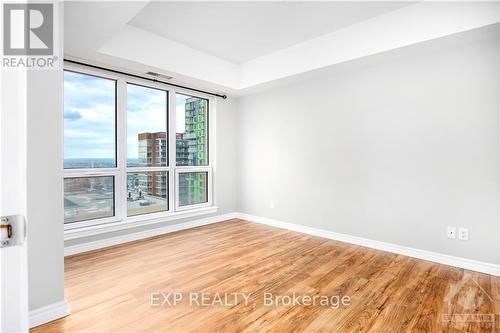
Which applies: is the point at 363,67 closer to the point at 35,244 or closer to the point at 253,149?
the point at 253,149

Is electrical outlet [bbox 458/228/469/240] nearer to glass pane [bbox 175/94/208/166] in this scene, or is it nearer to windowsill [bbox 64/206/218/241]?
windowsill [bbox 64/206/218/241]

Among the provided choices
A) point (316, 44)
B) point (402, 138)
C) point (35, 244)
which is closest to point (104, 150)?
point (35, 244)

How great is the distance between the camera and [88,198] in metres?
3.53

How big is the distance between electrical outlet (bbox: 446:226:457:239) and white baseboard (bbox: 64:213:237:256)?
3.50 m

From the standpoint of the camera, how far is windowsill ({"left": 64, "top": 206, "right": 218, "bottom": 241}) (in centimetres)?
329

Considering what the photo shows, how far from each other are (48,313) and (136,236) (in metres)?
1.98

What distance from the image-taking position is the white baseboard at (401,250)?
282 centimetres

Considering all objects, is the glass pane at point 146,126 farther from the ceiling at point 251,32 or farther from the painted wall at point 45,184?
the painted wall at point 45,184

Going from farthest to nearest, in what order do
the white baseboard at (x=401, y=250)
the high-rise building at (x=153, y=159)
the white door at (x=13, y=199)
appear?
the high-rise building at (x=153, y=159) < the white baseboard at (x=401, y=250) < the white door at (x=13, y=199)

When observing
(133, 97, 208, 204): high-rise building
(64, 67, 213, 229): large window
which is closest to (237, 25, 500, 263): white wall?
(133, 97, 208, 204): high-rise building

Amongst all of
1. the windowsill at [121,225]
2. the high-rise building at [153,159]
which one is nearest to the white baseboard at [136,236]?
the windowsill at [121,225]

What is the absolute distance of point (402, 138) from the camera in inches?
131

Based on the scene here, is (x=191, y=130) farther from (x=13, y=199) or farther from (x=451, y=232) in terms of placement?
(x=13, y=199)

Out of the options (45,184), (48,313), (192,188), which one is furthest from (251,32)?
(48,313)
